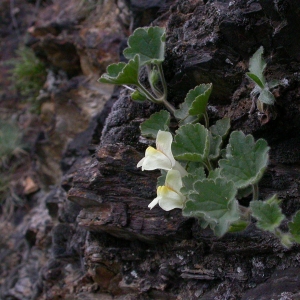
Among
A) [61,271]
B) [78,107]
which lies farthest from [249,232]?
[78,107]

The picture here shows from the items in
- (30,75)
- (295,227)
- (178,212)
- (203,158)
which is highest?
(203,158)

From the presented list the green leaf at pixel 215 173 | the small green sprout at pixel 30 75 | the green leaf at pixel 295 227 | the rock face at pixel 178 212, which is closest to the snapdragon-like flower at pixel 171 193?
the green leaf at pixel 215 173

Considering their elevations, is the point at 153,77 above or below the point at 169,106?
above

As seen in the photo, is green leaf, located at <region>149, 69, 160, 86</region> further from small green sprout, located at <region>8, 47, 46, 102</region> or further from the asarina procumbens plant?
small green sprout, located at <region>8, 47, 46, 102</region>

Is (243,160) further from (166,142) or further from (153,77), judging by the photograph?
(153,77)

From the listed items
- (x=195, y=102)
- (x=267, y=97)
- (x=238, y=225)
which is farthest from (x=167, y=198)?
(x=267, y=97)

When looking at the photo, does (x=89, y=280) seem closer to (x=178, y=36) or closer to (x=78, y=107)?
(x=178, y=36)

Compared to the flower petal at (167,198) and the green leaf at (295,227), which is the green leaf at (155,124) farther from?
the green leaf at (295,227)

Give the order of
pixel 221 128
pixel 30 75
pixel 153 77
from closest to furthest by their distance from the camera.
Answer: pixel 221 128
pixel 153 77
pixel 30 75
